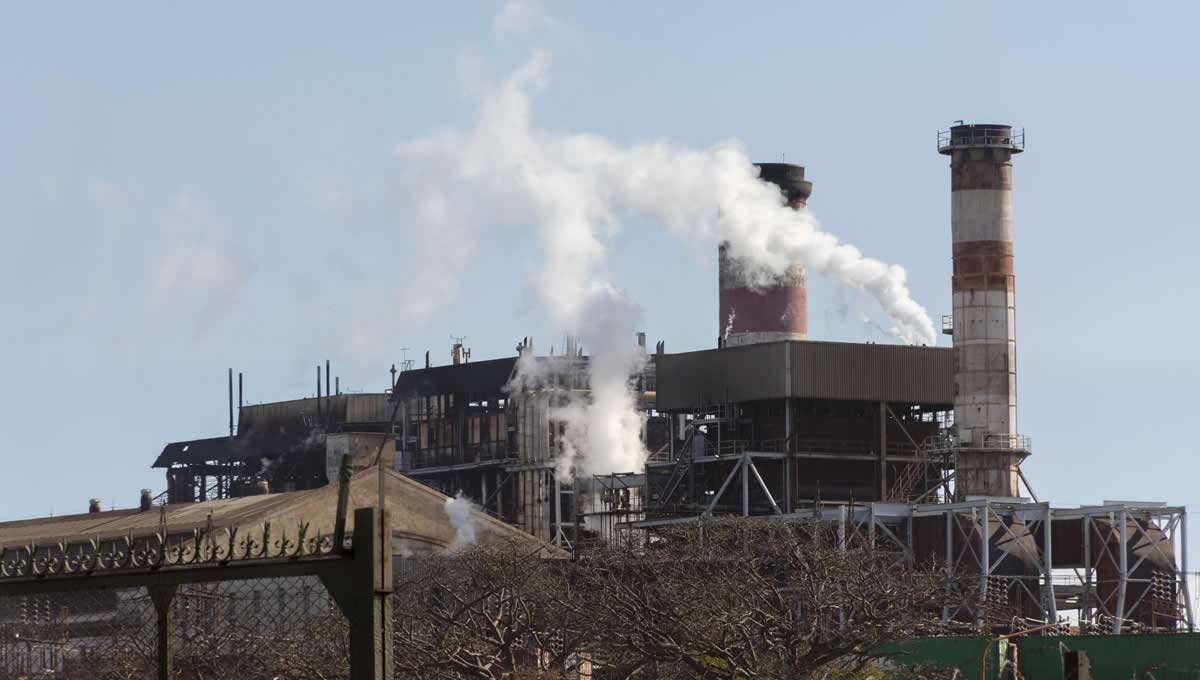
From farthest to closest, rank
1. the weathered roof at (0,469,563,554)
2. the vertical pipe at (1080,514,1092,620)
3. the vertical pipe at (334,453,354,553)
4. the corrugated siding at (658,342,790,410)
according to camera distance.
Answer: the corrugated siding at (658,342,790,410) < the vertical pipe at (1080,514,1092,620) < the weathered roof at (0,469,563,554) < the vertical pipe at (334,453,354,553)

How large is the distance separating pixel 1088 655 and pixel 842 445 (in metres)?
32.5

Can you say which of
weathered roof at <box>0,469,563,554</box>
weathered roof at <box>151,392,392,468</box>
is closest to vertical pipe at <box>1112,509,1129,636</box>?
weathered roof at <box>0,469,563,554</box>

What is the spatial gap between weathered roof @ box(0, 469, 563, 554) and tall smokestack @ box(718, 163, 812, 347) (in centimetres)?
2453

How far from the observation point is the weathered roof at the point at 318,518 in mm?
62353

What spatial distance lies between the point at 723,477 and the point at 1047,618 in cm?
1681

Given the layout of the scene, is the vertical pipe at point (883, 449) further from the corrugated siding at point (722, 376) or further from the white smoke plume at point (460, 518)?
the white smoke plume at point (460, 518)

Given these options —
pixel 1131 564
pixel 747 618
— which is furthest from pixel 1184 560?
pixel 747 618

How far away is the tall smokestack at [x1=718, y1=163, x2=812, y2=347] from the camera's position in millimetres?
90812

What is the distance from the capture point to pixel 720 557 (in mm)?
53094

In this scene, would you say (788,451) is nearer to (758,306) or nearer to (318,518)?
(758,306)

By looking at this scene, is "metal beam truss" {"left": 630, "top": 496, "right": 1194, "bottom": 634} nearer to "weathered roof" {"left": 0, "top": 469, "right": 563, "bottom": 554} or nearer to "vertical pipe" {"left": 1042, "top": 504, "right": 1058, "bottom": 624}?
"vertical pipe" {"left": 1042, "top": 504, "right": 1058, "bottom": 624}

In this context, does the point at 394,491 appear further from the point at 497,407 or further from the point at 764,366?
the point at 497,407

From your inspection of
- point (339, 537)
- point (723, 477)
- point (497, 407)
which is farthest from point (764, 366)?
point (339, 537)

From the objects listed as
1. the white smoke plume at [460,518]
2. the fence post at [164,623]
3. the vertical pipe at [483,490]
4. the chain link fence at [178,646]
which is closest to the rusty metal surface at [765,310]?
the vertical pipe at [483,490]
